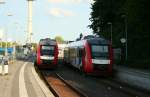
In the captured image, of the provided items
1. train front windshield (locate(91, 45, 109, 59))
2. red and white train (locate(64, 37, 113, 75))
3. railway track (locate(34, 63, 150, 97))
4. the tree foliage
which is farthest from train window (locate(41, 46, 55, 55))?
the tree foliage

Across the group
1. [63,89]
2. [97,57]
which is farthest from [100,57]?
[63,89]

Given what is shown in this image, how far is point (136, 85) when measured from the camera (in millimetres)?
35000

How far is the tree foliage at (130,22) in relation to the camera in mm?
69438

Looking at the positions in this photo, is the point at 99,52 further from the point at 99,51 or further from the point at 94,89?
the point at 94,89

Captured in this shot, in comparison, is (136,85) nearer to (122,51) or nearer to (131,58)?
(131,58)

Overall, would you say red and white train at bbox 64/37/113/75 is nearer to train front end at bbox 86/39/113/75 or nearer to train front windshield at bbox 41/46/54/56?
train front end at bbox 86/39/113/75

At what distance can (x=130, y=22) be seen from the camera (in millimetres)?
75938

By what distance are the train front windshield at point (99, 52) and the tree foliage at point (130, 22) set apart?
1032 inches

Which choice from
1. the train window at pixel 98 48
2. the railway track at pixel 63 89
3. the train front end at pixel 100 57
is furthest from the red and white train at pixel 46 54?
the railway track at pixel 63 89

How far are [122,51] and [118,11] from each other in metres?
11.6

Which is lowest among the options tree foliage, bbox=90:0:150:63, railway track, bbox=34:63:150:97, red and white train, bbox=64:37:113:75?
railway track, bbox=34:63:150:97

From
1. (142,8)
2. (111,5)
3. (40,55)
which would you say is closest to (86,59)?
(40,55)

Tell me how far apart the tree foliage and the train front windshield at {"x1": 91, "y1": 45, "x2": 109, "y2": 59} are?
2621 cm

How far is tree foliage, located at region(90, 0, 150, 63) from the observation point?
69.4 metres
